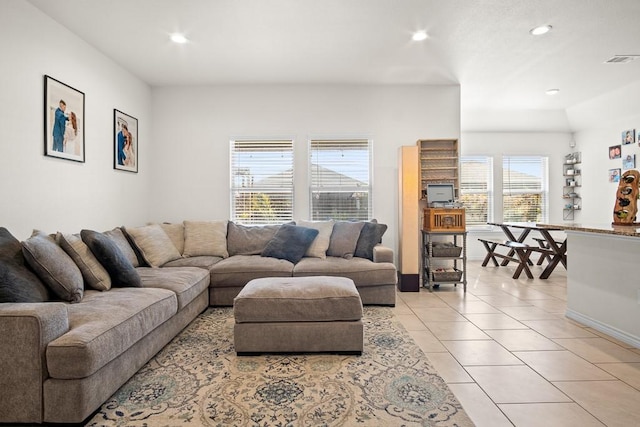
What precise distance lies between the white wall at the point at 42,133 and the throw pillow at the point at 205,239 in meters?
0.79

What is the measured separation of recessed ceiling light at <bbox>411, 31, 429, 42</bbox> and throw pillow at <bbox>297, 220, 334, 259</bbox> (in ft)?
7.35

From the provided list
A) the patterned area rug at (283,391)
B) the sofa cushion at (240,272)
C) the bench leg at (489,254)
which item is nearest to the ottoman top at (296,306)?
the patterned area rug at (283,391)

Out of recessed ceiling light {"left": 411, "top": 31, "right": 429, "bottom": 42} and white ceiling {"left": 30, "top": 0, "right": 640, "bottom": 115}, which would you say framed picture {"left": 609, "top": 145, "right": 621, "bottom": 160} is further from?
recessed ceiling light {"left": 411, "top": 31, "right": 429, "bottom": 42}

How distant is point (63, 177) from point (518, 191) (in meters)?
7.50

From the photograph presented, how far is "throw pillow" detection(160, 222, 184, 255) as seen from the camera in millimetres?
4551

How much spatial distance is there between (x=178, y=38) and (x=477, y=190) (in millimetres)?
6039

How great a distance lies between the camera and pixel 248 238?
4645mm

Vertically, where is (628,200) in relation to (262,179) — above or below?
below

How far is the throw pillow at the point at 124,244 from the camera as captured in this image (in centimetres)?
365

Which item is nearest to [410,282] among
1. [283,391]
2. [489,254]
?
[489,254]

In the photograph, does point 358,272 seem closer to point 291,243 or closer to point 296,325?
point 291,243

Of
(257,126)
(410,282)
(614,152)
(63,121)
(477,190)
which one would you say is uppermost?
(257,126)

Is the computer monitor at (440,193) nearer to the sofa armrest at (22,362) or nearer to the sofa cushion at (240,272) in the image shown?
the sofa cushion at (240,272)

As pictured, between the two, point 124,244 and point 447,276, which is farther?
point 447,276
